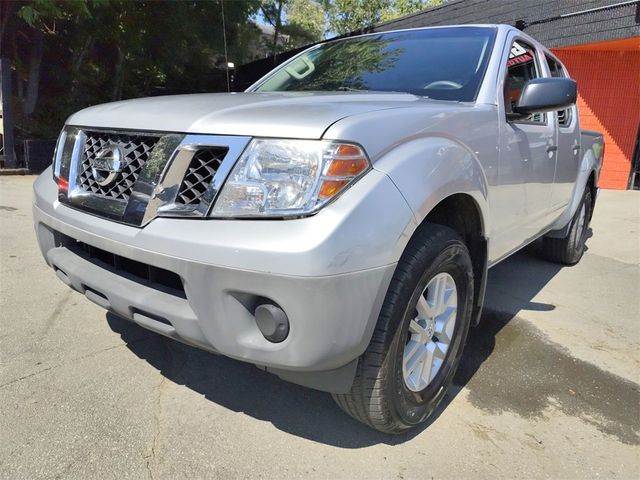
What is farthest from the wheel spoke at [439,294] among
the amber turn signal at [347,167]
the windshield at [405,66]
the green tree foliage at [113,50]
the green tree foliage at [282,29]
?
the green tree foliage at [282,29]

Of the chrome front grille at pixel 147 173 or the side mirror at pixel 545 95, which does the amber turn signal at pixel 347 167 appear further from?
the side mirror at pixel 545 95

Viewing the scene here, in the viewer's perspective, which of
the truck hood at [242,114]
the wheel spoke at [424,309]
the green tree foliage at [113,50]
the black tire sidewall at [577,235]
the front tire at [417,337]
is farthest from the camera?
the green tree foliage at [113,50]

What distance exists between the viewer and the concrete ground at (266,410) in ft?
6.62

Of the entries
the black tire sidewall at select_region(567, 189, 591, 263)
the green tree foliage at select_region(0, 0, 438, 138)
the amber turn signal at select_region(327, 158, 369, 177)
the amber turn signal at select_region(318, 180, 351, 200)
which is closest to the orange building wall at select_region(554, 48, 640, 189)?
the black tire sidewall at select_region(567, 189, 591, 263)

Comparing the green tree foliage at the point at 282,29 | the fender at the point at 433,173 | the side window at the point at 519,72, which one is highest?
the green tree foliage at the point at 282,29

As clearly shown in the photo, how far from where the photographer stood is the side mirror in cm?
258

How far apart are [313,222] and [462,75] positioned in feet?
5.38

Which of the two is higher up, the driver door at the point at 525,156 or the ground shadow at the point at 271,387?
the driver door at the point at 525,156

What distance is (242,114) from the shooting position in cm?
184

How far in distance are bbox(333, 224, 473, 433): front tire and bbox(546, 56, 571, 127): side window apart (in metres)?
2.24

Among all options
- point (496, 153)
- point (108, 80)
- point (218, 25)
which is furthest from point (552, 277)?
point (108, 80)

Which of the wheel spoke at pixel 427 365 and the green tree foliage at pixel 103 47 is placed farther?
the green tree foliage at pixel 103 47

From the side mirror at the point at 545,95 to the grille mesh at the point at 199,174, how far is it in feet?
5.58

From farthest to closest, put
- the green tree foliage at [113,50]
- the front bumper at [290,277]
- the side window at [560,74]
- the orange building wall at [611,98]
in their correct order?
the green tree foliage at [113,50] → the orange building wall at [611,98] → the side window at [560,74] → the front bumper at [290,277]
